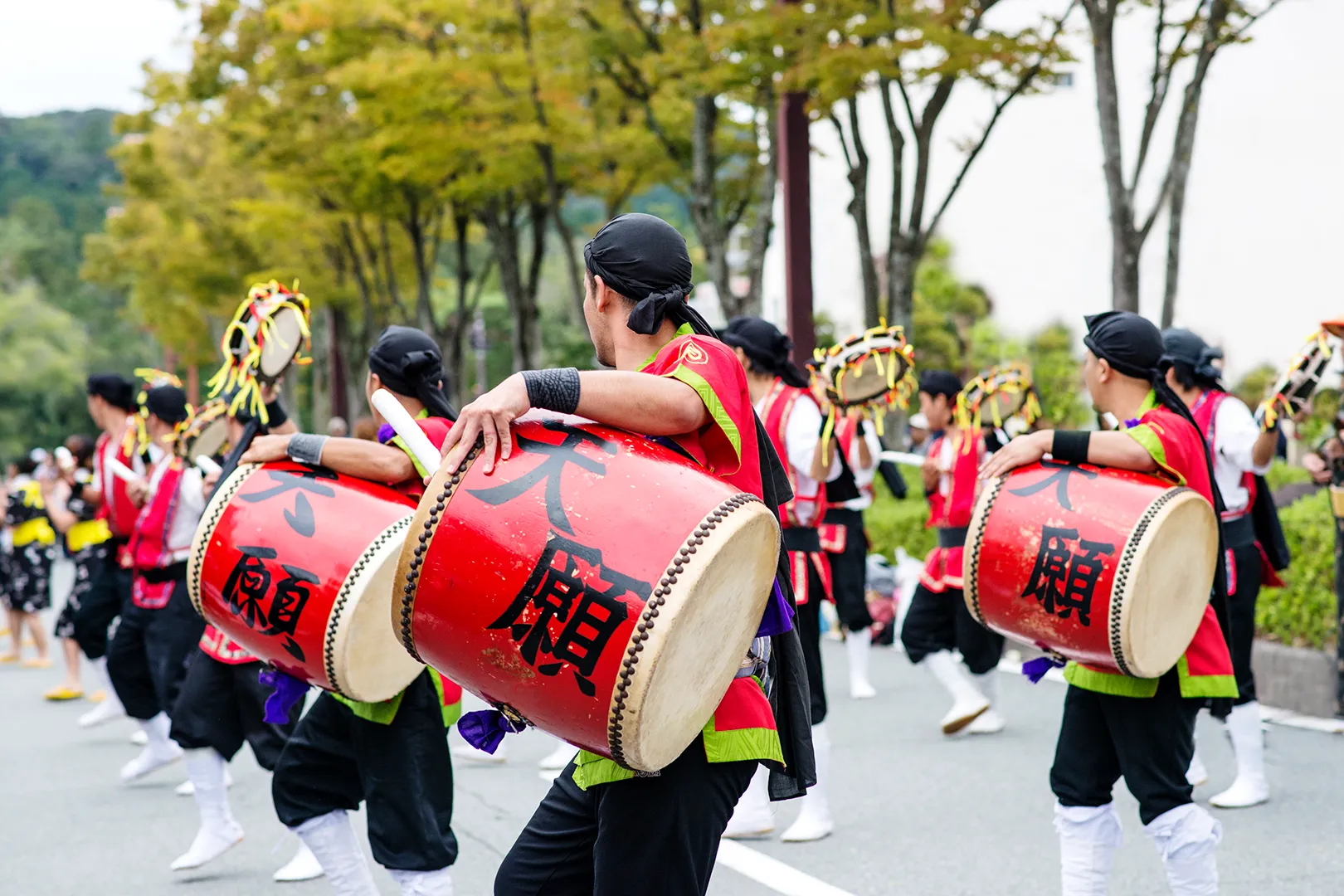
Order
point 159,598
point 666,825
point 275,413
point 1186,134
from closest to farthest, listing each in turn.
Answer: point 666,825 → point 275,413 → point 159,598 → point 1186,134

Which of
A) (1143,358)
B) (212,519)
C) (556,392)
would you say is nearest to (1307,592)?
(1143,358)

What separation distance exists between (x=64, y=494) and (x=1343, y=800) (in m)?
8.71

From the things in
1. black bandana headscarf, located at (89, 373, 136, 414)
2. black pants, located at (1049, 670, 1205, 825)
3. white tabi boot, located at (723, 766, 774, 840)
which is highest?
black bandana headscarf, located at (89, 373, 136, 414)

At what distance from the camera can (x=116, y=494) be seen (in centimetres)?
748

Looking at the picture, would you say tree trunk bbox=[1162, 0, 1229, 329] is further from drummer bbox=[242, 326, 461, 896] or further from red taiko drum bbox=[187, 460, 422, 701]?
red taiko drum bbox=[187, 460, 422, 701]

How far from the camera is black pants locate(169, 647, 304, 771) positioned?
5.33 meters

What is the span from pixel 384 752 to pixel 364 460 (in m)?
0.77

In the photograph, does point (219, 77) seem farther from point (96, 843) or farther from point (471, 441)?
point (471, 441)

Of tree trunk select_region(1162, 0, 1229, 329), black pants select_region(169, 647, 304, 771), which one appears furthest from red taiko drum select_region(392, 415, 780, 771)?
tree trunk select_region(1162, 0, 1229, 329)

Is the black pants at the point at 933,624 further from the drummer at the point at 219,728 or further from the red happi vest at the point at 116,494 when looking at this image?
the red happi vest at the point at 116,494

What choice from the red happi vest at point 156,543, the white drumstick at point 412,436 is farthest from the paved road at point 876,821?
the white drumstick at point 412,436

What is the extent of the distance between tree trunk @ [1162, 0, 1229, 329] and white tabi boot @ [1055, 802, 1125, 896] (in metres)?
7.22

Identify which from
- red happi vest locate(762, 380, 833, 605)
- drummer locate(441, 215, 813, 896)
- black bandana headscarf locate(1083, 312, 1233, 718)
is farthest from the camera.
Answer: red happi vest locate(762, 380, 833, 605)

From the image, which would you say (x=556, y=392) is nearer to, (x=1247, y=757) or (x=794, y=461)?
(x=794, y=461)
